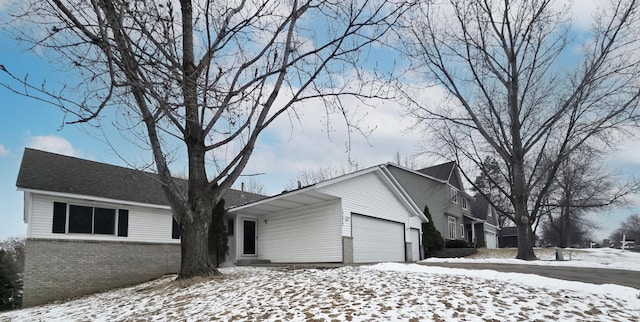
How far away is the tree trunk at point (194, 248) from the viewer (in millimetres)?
10469

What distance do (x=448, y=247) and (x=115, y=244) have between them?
2131cm

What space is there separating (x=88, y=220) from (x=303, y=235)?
27.2ft

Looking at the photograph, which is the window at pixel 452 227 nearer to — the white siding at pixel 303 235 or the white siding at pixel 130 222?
the white siding at pixel 303 235

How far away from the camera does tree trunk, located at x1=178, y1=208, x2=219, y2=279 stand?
1047 centimetres

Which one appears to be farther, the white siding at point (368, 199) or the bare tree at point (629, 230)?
the bare tree at point (629, 230)

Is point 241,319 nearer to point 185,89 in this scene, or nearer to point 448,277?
point 185,89

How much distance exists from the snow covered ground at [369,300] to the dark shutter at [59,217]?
367 cm

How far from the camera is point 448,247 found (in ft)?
92.6

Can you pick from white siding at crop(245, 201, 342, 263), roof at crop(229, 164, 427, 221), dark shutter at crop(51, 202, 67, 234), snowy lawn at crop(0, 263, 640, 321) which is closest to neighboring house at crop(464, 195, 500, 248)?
roof at crop(229, 164, 427, 221)

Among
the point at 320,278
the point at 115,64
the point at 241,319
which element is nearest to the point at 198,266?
the point at 320,278

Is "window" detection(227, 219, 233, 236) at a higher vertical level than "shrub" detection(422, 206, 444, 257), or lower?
higher

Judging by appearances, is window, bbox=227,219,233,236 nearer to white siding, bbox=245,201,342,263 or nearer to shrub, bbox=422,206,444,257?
white siding, bbox=245,201,342,263

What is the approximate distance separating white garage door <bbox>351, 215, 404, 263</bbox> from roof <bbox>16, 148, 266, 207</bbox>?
8.30m

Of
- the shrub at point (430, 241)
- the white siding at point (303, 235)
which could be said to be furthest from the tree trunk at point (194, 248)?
the shrub at point (430, 241)
